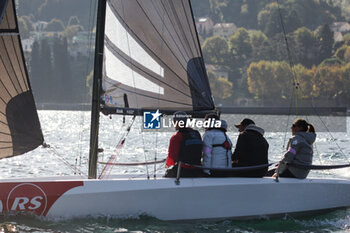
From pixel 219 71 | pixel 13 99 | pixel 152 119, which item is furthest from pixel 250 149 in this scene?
pixel 219 71

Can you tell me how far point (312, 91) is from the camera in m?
77.1

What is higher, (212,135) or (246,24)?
(246,24)

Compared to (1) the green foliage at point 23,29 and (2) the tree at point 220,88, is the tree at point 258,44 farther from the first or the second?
(1) the green foliage at point 23,29

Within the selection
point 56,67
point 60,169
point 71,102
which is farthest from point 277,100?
point 60,169

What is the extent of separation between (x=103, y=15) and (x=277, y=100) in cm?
7284

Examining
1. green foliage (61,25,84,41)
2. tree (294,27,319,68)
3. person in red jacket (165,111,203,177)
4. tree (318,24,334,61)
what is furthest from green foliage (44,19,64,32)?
person in red jacket (165,111,203,177)

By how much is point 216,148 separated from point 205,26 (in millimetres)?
143958

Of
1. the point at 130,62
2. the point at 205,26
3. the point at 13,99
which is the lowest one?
the point at 13,99

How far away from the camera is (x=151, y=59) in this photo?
Result: 25.8 feet

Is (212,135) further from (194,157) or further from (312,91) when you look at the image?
(312,91)

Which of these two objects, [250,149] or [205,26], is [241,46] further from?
[250,149]

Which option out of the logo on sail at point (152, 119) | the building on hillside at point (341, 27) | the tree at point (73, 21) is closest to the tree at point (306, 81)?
the building on hillside at point (341, 27)

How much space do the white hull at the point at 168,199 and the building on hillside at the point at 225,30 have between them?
135285 millimetres

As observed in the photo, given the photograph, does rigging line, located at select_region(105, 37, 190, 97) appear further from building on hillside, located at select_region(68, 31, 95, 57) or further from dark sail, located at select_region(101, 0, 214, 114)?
building on hillside, located at select_region(68, 31, 95, 57)
